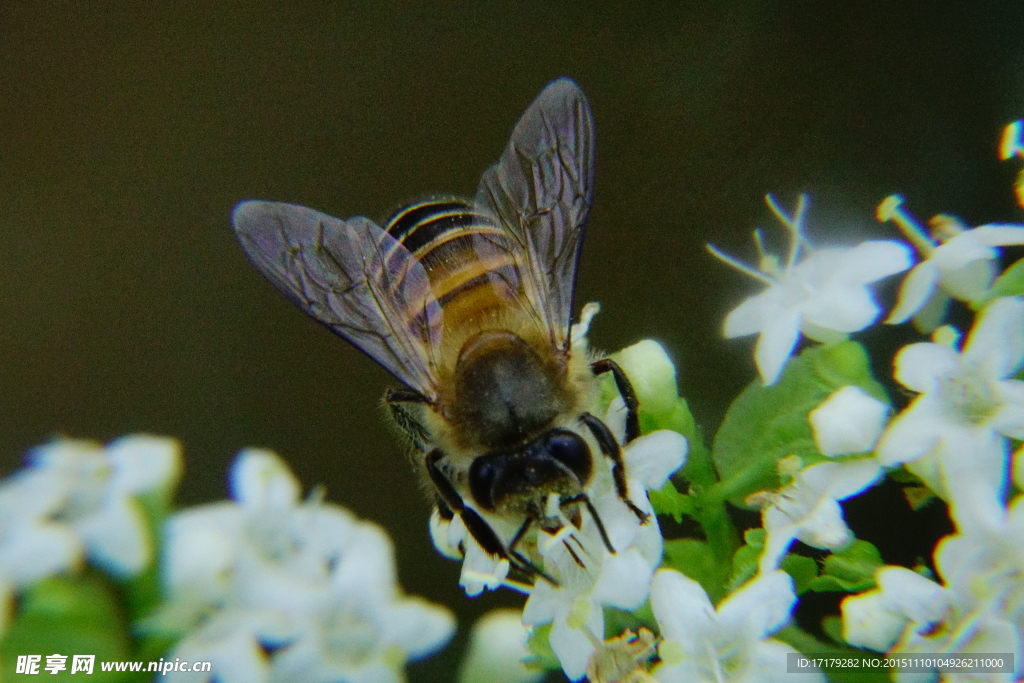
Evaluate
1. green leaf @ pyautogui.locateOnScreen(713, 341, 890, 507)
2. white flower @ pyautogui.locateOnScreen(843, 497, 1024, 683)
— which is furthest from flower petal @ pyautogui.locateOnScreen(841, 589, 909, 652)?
green leaf @ pyautogui.locateOnScreen(713, 341, 890, 507)

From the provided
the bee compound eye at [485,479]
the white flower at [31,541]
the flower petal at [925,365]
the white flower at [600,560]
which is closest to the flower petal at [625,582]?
the white flower at [600,560]

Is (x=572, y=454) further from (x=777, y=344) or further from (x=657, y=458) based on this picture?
(x=777, y=344)

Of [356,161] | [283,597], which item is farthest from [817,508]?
[356,161]

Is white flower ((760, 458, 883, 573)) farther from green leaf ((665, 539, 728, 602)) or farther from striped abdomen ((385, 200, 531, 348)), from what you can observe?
striped abdomen ((385, 200, 531, 348))

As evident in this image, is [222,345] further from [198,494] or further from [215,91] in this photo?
[215,91]

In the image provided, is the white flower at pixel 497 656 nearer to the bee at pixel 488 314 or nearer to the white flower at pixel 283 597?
the white flower at pixel 283 597
